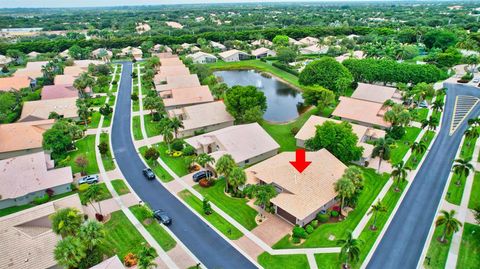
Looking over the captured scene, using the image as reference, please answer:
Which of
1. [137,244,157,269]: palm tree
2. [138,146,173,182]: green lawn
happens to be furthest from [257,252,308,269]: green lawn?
[138,146,173,182]: green lawn

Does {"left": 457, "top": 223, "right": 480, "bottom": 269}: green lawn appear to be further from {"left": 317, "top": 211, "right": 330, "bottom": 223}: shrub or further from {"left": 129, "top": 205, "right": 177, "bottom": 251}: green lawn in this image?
{"left": 129, "top": 205, "right": 177, "bottom": 251}: green lawn

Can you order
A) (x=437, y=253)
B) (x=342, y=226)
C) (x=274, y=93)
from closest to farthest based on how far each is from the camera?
(x=437, y=253)
(x=342, y=226)
(x=274, y=93)

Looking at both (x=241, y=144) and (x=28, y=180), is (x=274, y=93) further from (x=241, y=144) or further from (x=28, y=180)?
(x=28, y=180)

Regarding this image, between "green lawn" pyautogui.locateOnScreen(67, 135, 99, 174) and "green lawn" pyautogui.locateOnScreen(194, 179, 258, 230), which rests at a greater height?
"green lawn" pyautogui.locateOnScreen(67, 135, 99, 174)

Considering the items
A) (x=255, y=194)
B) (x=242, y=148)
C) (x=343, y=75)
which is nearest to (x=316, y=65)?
(x=343, y=75)

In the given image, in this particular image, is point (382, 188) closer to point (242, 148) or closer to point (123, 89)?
point (242, 148)

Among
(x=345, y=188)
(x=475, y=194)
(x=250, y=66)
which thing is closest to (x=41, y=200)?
(x=345, y=188)

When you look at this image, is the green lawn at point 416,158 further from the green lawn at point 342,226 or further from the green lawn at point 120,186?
the green lawn at point 120,186

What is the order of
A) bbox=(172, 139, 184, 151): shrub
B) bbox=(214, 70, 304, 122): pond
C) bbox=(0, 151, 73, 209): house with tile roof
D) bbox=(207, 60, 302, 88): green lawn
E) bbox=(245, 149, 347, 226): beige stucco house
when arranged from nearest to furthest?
bbox=(245, 149, 347, 226): beige stucco house → bbox=(0, 151, 73, 209): house with tile roof → bbox=(172, 139, 184, 151): shrub → bbox=(214, 70, 304, 122): pond → bbox=(207, 60, 302, 88): green lawn
